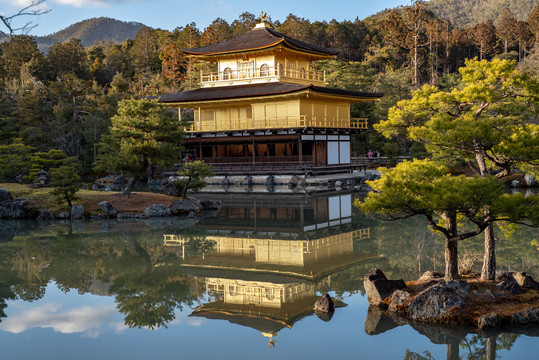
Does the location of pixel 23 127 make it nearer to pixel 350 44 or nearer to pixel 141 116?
pixel 141 116

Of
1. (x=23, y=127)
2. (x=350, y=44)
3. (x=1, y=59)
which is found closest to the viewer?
(x=23, y=127)

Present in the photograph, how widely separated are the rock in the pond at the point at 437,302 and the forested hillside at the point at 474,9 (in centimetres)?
10062

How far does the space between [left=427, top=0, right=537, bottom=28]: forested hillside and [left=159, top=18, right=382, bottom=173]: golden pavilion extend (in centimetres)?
7505

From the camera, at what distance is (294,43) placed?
3728 cm

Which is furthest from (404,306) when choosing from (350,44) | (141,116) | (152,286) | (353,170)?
Result: (350,44)

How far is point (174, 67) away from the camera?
61.3 metres

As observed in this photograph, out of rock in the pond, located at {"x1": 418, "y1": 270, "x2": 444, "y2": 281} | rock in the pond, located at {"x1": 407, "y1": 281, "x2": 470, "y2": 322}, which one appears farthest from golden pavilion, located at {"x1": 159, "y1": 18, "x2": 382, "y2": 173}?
rock in the pond, located at {"x1": 407, "y1": 281, "x2": 470, "y2": 322}

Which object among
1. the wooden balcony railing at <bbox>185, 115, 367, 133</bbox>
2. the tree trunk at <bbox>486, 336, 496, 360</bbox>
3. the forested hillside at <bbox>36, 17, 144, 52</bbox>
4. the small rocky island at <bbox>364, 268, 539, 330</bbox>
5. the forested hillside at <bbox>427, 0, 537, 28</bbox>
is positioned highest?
the forested hillside at <bbox>36, 17, 144, 52</bbox>

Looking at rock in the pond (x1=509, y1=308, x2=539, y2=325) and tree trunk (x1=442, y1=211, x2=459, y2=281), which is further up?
tree trunk (x1=442, y1=211, x2=459, y2=281)

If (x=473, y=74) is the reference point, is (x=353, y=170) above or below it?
below

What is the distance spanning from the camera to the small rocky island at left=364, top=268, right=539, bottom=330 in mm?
8469

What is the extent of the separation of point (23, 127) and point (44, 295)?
33.9m

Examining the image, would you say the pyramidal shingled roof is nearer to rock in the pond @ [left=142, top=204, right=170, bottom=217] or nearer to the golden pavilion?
the golden pavilion

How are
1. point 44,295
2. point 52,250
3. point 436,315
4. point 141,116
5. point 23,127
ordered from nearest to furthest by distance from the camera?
point 436,315 → point 44,295 → point 52,250 → point 141,116 → point 23,127
